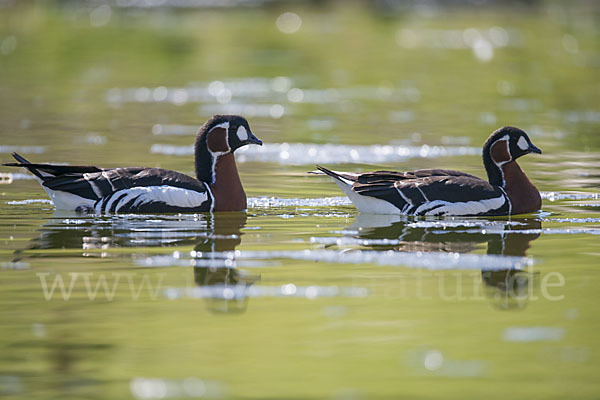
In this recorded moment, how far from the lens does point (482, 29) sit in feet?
189

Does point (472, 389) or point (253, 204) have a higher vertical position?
point (253, 204)

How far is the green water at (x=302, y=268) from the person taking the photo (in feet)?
24.5

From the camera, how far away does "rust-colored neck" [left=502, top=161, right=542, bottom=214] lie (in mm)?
13938

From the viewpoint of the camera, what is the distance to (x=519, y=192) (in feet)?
46.0

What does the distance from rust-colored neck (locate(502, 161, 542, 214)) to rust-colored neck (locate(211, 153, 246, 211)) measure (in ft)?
11.1

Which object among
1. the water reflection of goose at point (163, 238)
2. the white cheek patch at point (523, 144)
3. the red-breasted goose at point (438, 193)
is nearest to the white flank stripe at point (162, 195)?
the water reflection of goose at point (163, 238)

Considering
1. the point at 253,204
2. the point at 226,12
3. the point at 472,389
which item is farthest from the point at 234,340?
the point at 226,12

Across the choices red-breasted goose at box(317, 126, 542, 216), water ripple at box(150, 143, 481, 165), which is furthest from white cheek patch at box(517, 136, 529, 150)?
water ripple at box(150, 143, 481, 165)

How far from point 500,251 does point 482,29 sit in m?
47.6

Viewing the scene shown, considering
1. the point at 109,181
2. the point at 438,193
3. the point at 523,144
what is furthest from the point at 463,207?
the point at 109,181

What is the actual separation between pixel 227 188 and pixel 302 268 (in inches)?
140

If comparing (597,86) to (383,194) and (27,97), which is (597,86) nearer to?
(27,97)

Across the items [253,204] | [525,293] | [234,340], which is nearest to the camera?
[234,340]

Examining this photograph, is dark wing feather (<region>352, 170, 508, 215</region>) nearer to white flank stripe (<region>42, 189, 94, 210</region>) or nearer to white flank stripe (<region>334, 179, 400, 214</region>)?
white flank stripe (<region>334, 179, 400, 214</region>)
